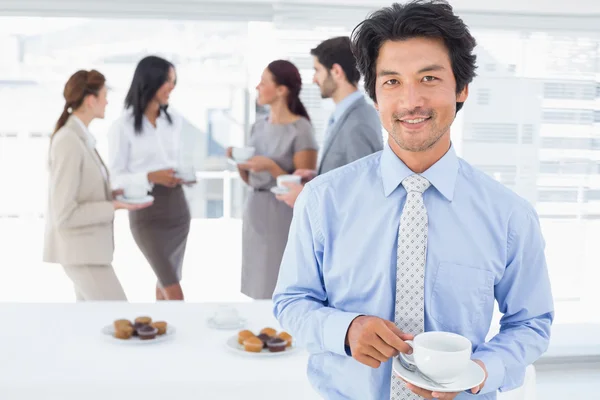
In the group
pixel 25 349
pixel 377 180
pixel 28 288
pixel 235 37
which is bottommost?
pixel 28 288

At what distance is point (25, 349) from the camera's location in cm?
207

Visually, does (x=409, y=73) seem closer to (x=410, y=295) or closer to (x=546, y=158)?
(x=410, y=295)

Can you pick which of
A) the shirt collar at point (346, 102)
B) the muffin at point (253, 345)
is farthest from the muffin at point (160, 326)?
the shirt collar at point (346, 102)

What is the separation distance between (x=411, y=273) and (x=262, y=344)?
2.86 feet

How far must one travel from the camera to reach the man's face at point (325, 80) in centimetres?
306

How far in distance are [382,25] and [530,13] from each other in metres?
3.11

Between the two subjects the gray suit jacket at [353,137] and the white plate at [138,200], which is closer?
the gray suit jacket at [353,137]

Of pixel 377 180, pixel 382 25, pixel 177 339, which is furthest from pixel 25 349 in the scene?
pixel 382 25

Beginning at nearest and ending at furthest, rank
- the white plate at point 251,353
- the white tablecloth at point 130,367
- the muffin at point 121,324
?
the white tablecloth at point 130,367, the white plate at point 251,353, the muffin at point 121,324

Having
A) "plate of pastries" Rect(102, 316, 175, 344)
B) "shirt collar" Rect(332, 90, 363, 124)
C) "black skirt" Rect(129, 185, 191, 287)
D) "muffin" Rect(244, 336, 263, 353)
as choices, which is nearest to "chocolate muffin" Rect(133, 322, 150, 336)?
"plate of pastries" Rect(102, 316, 175, 344)

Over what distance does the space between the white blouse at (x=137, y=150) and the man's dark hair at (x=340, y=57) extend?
1.03 m

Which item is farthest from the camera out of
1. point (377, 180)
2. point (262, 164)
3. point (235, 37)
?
point (235, 37)

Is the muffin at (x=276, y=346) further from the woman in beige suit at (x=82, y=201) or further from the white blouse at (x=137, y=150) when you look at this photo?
the white blouse at (x=137, y=150)

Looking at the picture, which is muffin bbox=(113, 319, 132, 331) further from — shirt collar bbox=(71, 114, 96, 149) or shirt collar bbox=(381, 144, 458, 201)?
shirt collar bbox=(71, 114, 96, 149)
